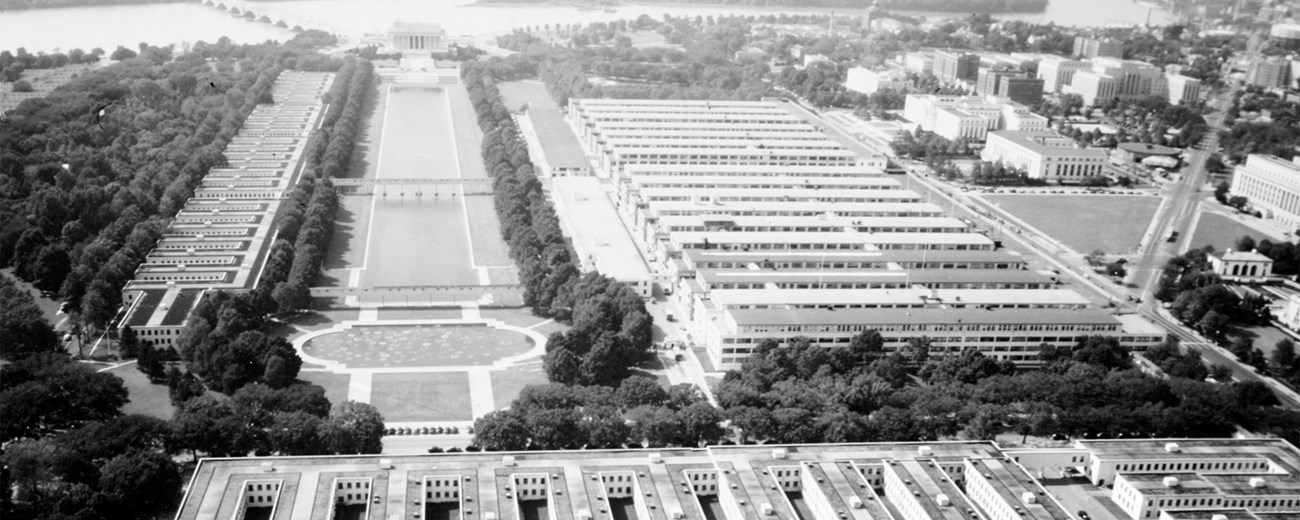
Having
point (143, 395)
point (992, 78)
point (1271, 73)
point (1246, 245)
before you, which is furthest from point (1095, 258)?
point (1271, 73)

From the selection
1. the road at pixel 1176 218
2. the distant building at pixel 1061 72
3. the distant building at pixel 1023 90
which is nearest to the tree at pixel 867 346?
the road at pixel 1176 218

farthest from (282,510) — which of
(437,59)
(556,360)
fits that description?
(437,59)

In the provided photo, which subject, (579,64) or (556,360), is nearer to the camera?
(556,360)

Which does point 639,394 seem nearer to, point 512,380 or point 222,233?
point 512,380

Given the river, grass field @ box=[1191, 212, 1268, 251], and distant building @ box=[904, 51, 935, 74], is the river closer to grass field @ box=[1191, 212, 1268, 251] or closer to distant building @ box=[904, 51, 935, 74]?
distant building @ box=[904, 51, 935, 74]

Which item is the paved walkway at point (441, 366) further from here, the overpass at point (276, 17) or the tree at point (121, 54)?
the overpass at point (276, 17)

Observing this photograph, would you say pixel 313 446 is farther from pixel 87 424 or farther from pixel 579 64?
pixel 579 64

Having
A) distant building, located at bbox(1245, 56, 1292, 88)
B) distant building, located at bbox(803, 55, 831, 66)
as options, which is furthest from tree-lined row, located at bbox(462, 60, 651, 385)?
distant building, located at bbox(1245, 56, 1292, 88)
